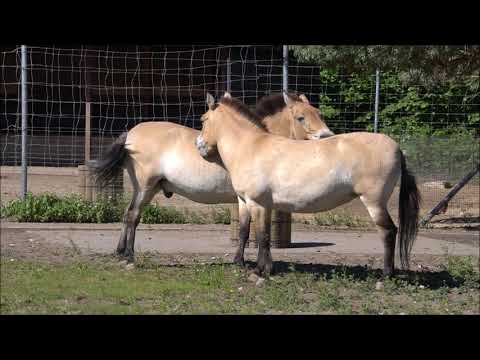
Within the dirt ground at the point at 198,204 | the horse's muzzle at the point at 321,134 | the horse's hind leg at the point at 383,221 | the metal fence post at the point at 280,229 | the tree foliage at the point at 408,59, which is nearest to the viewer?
the horse's hind leg at the point at 383,221

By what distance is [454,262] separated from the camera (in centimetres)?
856

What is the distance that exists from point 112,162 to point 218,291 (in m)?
2.31

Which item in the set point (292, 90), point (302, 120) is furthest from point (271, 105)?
point (292, 90)

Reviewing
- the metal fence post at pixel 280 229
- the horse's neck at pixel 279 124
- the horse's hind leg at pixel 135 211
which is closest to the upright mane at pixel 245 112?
the horse's neck at pixel 279 124

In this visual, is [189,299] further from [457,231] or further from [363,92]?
[363,92]

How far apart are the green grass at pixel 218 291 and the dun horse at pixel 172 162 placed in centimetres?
77

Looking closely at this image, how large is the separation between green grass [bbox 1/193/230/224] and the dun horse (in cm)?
283

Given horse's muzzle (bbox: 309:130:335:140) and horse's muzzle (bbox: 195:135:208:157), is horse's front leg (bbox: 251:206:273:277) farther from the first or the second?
horse's muzzle (bbox: 309:130:335:140)

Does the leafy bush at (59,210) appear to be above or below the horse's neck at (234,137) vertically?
below

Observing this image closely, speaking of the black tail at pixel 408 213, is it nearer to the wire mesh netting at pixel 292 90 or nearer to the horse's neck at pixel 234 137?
the horse's neck at pixel 234 137

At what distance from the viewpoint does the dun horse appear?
326 inches

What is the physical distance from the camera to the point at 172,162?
8297 millimetres

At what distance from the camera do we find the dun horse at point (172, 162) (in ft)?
27.2

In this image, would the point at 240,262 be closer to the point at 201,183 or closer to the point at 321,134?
the point at 201,183
